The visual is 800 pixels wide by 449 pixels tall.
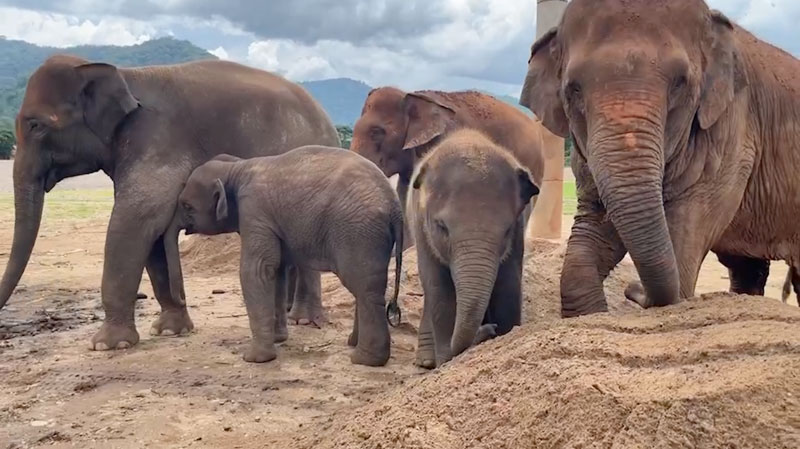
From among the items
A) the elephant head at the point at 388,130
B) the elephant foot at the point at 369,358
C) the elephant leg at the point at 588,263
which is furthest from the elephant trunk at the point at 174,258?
the elephant head at the point at 388,130

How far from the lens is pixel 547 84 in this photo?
5188 mm

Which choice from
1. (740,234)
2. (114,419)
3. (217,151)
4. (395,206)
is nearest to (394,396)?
(114,419)

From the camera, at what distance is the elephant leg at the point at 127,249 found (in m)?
6.53

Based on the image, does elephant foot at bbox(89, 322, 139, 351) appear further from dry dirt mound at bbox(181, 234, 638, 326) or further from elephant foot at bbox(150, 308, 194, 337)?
dry dirt mound at bbox(181, 234, 638, 326)

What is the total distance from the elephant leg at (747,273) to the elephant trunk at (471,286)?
9.38 ft

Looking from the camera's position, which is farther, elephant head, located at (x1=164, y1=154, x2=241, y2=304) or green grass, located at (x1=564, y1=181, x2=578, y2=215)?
green grass, located at (x1=564, y1=181, x2=578, y2=215)

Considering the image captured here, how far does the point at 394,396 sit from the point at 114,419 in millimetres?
1769

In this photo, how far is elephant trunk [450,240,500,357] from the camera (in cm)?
464

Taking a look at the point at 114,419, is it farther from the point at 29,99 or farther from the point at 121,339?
the point at 29,99

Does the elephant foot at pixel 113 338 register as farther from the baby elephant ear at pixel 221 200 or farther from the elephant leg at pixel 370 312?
the elephant leg at pixel 370 312

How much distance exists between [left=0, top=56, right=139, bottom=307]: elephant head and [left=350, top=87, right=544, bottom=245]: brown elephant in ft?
10.4

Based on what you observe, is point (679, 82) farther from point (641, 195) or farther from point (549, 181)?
point (549, 181)

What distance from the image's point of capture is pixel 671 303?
162 inches

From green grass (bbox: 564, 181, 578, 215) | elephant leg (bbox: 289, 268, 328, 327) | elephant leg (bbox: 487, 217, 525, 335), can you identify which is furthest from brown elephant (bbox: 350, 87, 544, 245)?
green grass (bbox: 564, 181, 578, 215)
